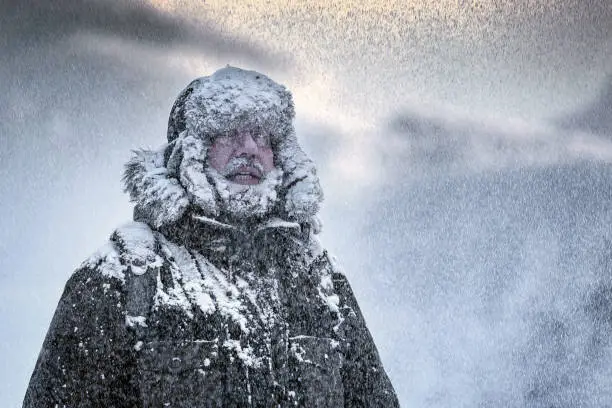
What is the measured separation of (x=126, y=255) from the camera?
3.46m

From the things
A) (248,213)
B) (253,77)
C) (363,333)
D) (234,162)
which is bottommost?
(363,333)

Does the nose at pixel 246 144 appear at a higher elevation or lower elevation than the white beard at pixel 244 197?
higher

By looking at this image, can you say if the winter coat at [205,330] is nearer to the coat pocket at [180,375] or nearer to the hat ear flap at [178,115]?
the coat pocket at [180,375]

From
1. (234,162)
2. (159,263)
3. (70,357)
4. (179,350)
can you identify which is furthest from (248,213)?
(70,357)

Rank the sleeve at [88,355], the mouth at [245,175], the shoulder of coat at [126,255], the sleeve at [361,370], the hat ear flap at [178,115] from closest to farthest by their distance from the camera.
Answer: the sleeve at [88,355] < the shoulder of coat at [126,255] < the mouth at [245,175] < the sleeve at [361,370] < the hat ear flap at [178,115]

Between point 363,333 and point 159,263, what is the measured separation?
4.37 ft

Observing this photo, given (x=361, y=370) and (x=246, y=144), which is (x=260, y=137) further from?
(x=361, y=370)

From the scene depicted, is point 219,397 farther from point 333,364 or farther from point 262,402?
point 333,364

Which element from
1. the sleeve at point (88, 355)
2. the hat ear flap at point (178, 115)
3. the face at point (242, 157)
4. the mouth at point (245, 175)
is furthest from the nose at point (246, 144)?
the sleeve at point (88, 355)

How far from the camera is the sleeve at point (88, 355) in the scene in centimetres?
321

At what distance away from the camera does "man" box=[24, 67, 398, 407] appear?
3277 millimetres

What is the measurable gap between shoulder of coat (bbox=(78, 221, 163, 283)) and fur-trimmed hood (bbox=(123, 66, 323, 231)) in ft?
0.37

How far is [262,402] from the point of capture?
3377 millimetres

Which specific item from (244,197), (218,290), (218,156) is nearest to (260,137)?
(218,156)
